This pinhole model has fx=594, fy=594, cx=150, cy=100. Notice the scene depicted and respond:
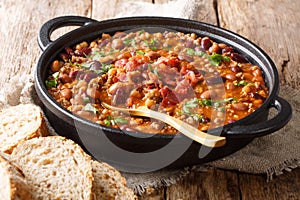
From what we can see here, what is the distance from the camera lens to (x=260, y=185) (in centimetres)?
412

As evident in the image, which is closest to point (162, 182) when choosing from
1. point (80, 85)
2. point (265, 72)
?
point (80, 85)

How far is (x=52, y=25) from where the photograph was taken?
4.82m

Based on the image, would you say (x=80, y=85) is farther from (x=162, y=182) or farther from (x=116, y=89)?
(x=162, y=182)

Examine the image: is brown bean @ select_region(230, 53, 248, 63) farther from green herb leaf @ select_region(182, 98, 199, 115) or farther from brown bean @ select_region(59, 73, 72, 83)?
brown bean @ select_region(59, 73, 72, 83)

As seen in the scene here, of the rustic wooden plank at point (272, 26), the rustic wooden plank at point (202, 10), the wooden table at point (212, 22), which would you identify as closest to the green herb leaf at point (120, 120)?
the wooden table at point (212, 22)

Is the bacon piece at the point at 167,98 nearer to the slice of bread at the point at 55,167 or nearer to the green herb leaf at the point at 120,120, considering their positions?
the green herb leaf at the point at 120,120

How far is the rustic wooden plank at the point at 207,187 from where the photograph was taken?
13.2 feet

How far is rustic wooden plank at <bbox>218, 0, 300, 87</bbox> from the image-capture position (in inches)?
218

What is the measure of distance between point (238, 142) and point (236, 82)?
669mm

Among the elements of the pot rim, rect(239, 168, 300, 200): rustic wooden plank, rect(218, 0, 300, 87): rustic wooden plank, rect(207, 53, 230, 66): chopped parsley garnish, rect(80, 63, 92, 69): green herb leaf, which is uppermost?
the pot rim

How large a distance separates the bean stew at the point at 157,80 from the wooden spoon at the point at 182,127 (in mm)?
46

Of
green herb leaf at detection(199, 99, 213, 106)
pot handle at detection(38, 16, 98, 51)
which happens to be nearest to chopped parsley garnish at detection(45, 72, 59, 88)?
pot handle at detection(38, 16, 98, 51)

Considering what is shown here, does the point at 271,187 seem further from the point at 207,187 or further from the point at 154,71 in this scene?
the point at 154,71

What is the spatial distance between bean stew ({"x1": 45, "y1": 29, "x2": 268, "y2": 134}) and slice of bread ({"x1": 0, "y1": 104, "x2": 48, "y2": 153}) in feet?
0.69
